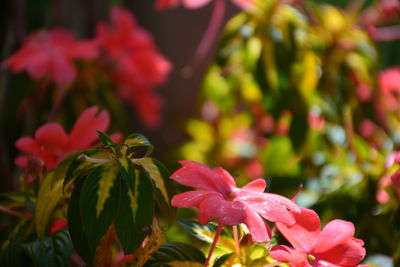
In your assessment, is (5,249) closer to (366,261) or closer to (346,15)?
(366,261)

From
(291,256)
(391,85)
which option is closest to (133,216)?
(291,256)

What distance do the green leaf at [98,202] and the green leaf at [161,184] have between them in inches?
1.2

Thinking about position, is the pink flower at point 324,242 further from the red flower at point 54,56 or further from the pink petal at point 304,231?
the red flower at point 54,56

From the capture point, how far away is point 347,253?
1.55 ft

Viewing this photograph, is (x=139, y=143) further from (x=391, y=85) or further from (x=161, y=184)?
(x=391, y=85)

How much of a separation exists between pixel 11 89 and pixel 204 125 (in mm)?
521

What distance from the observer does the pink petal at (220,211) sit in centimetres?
41

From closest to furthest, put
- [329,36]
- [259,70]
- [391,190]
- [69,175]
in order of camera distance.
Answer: [69,175] → [391,190] → [259,70] → [329,36]

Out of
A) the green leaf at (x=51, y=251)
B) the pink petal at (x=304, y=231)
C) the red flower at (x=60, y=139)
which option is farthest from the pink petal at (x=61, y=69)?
the pink petal at (x=304, y=231)

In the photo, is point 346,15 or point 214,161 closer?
point 346,15

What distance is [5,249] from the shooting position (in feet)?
1.68

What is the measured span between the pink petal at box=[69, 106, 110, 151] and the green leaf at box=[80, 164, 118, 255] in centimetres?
12

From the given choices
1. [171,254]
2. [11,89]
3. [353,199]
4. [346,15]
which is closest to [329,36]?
[346,15]

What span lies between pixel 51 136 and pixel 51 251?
5.4 inches
